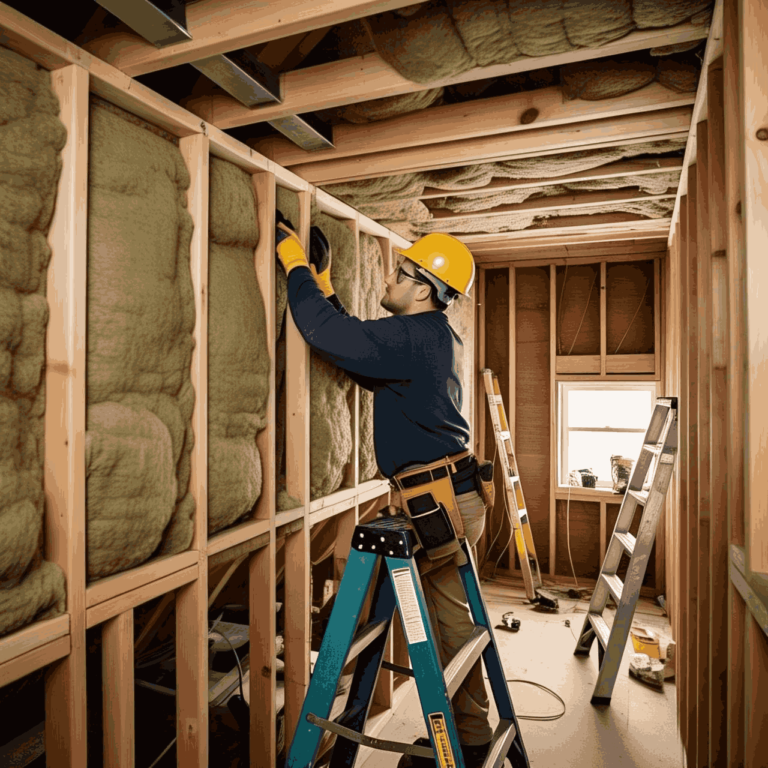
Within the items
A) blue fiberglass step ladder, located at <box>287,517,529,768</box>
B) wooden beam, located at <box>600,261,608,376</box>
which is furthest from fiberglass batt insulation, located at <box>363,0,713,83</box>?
wooden beam, located at <box>600,261,608,376</box>

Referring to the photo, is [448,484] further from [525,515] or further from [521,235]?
[525,515]

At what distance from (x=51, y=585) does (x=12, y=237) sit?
75cm

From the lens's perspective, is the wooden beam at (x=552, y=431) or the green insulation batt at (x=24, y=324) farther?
the wooden beam at (x=552, y=431)

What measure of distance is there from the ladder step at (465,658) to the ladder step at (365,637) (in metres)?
0.26

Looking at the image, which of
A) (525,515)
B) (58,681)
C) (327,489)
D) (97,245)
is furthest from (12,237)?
(525,515)

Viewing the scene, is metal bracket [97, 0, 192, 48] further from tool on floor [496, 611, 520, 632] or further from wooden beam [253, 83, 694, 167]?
tool on floor [496, 611, 520, 632]

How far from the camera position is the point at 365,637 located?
165 cm

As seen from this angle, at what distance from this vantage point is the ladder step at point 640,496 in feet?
9.77

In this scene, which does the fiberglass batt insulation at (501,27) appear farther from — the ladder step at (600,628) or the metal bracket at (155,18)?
Result: the ladder step at (600,628)

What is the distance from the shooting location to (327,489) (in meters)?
2.30

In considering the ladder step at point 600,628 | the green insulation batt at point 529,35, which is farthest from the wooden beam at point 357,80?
the ladder step at point 600,628

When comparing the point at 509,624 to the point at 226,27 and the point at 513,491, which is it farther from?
the point at 226,27

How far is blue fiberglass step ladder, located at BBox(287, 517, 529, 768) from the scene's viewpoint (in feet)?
4.59

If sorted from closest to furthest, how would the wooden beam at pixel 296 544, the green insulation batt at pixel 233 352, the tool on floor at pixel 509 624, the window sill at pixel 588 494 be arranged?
the green insulation batt at pixel 233 352 → the wooden beam at pixel 296 544 → the tool on floor at pixel 509 624 → the window sill at pixel 588 494
